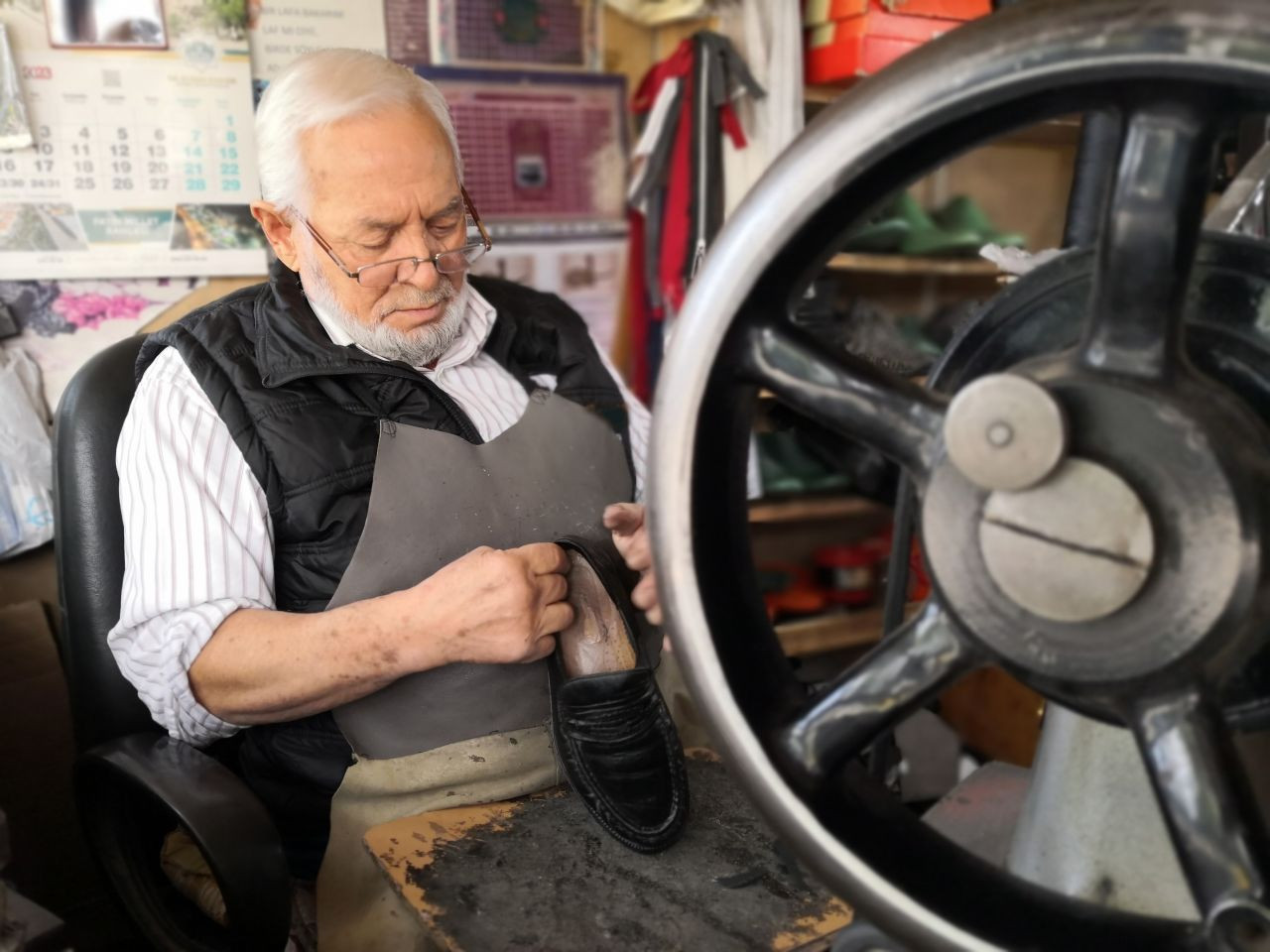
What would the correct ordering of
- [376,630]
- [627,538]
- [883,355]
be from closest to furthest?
[376,630]
[627,538]
[883,355]

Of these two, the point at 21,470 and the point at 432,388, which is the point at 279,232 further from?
the point at 21,470

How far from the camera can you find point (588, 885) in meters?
0.89

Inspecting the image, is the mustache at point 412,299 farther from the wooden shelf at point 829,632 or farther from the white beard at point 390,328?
the wooden shelf at point 829,632

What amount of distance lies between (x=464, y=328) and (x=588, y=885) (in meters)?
0.81

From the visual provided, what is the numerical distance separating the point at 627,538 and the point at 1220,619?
30.4 inches

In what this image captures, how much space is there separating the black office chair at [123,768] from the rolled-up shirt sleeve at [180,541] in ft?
0.10

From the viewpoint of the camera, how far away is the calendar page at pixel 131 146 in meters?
1.80

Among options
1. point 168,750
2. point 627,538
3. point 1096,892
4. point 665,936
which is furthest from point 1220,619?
point 168,750

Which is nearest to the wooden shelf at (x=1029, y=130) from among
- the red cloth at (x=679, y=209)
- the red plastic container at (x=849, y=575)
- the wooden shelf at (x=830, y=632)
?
the red cloth at (x=679, y=209)

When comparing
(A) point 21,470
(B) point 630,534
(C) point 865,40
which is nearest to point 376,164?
(B) point 630,534

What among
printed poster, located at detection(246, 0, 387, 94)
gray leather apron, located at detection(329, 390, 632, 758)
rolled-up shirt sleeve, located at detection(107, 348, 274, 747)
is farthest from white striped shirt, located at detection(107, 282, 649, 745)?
printed poster, located at detection(246, 0, 387, 94)

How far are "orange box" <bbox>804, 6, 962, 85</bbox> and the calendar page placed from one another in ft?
4.05

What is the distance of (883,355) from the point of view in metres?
2.60

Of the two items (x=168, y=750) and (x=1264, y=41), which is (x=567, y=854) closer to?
(x=168, y=750)
